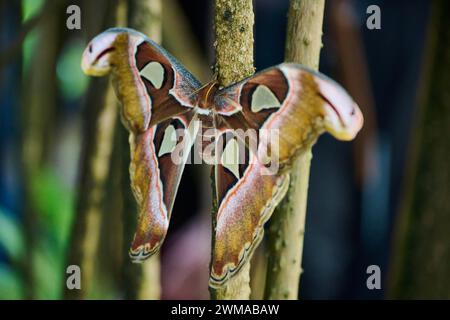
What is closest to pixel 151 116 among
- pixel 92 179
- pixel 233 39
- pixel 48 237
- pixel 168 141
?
pixel 168 141

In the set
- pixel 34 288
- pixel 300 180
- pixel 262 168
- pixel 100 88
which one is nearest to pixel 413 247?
pixel 300 180

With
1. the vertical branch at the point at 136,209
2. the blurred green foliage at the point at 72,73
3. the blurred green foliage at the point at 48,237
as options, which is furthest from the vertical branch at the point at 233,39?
the blurred green foliage at the point at 72,73

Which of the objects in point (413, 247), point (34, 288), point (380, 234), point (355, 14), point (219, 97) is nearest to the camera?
point (219, 97)

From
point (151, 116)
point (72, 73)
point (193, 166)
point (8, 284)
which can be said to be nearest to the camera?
point (151, 116)

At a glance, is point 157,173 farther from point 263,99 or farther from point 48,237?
point 48,237
